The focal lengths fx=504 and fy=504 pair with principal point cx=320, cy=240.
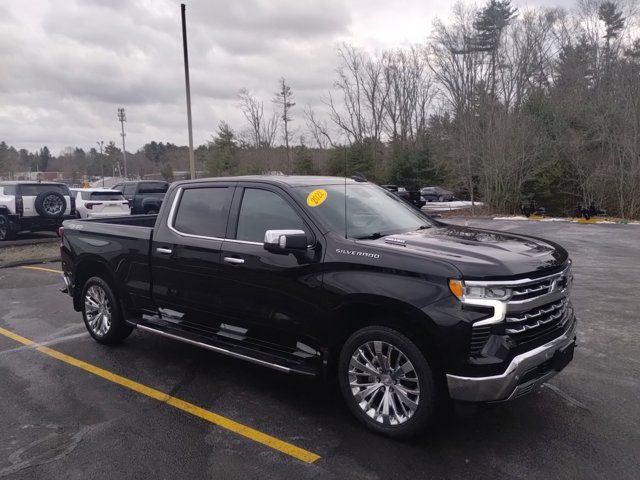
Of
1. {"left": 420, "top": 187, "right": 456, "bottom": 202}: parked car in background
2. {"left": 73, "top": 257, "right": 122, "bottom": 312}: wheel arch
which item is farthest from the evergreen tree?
{"left": 73, "top": 257, "right": 122, "bottom": 312}: wheel arch

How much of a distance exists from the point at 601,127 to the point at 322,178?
2487cm

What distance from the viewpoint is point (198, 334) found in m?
4.76

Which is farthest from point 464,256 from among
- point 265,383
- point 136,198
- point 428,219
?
point 136,198

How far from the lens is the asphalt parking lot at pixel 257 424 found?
3.25 meters

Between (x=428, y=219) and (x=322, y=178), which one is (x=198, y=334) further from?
(x=428, y=219)

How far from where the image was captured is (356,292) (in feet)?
11.8

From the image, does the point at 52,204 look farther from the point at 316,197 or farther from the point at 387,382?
the point at 387,382

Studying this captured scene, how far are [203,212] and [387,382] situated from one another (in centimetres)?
244

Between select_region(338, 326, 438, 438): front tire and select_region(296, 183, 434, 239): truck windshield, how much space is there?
0.86 m

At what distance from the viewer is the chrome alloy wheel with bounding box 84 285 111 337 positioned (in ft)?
18.9

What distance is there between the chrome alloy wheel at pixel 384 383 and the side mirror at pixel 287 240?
871 millimetres

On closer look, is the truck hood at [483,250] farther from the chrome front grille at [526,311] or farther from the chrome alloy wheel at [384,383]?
the chrome alloy wheel at [384,383]

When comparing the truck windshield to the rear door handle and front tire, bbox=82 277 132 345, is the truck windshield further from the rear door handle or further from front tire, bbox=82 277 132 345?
front tire, bbox=82 277 132 345

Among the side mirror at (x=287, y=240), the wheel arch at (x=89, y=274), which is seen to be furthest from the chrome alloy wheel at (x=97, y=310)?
the side mirror at (x=287, y=240)
